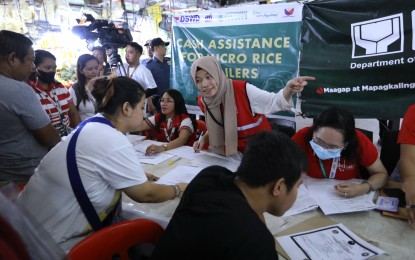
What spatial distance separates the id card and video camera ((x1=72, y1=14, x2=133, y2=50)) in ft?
9.40

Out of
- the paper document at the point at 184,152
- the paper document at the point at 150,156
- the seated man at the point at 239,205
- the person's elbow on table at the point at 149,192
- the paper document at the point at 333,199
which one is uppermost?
the seated man at the point at 239,205

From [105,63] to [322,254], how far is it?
3.00 metres

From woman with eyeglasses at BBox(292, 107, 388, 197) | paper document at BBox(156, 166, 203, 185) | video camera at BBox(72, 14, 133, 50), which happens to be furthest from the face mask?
video camera at BBox(72, 14, 133, 50)

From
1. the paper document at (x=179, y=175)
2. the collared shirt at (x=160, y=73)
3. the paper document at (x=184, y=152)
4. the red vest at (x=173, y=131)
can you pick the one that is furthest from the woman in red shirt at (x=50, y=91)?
the collared shirt at (x=160, y=73)

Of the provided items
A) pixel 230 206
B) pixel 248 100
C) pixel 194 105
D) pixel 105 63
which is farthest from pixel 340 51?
pixel 105 63

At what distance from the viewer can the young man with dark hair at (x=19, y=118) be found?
140 centimetres

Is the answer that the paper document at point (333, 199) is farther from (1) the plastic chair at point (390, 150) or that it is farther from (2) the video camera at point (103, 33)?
(2) the video camera at point (103, 33)

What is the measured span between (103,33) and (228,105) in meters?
1.87

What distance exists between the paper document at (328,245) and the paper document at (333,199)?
132 mm

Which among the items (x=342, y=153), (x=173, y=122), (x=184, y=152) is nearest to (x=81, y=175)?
(x=184, y=152)

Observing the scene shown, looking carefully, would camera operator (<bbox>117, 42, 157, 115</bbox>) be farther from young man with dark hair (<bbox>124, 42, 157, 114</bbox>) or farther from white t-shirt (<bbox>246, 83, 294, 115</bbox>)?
white t-shirt (<bbox>246, 83, 294, 115</bbox>)

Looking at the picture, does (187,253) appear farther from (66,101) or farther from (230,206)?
(66,101)

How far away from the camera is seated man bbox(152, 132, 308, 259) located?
0.67 meters

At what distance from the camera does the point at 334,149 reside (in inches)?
57.1
